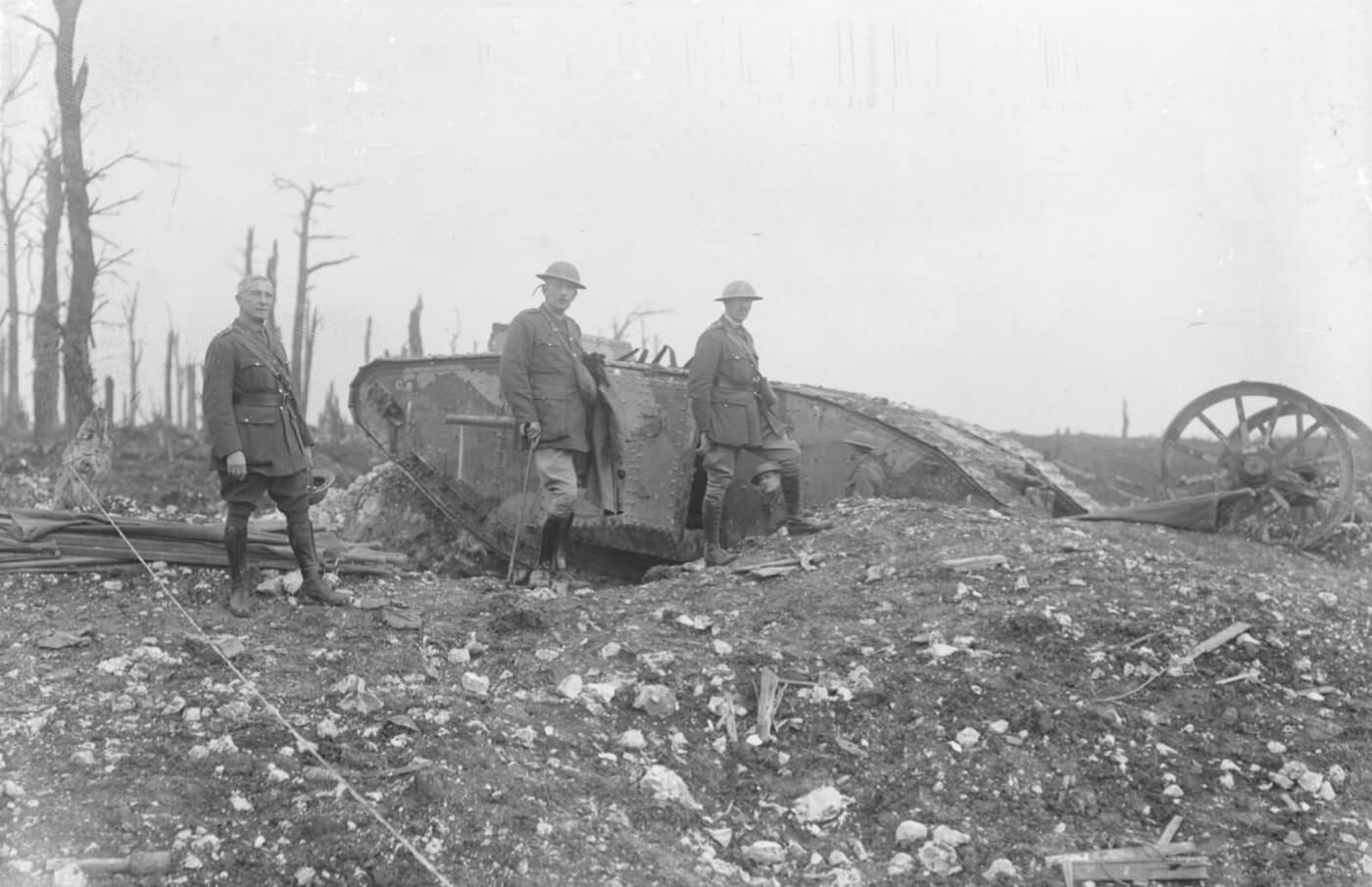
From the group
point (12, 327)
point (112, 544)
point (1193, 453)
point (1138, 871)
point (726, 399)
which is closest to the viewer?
point (1138, 871)

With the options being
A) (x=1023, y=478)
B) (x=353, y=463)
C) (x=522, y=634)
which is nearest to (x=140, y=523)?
(x=522, y=634)

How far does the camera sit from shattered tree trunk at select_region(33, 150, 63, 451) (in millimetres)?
13672

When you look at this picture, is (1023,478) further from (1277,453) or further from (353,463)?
(353,463)

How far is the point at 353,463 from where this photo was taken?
1823 cm

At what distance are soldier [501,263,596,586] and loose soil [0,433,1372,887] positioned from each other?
2.23 ft

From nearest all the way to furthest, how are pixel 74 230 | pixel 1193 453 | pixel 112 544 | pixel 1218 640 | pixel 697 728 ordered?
pixel 697 728, pixel 1218 640, pixel 112 544, pixel 1193 453, pixel 74 230

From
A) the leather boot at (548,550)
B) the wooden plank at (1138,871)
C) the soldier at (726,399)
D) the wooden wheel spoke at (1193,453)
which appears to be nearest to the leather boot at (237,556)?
the leather boot at (548,550)

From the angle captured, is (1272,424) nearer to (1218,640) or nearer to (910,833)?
(1218,640)

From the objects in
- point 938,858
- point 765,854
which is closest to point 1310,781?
point 938,858

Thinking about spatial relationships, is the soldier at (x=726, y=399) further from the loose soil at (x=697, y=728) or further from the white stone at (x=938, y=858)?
the white stone at (x=938, y=858)

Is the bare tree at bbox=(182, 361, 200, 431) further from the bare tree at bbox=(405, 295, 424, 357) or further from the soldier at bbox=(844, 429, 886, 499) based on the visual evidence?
the soldier at bbox=(844, 429, 886, 499)

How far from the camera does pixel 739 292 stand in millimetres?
7543

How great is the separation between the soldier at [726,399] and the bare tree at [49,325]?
9.65m

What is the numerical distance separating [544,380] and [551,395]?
0.35ft
